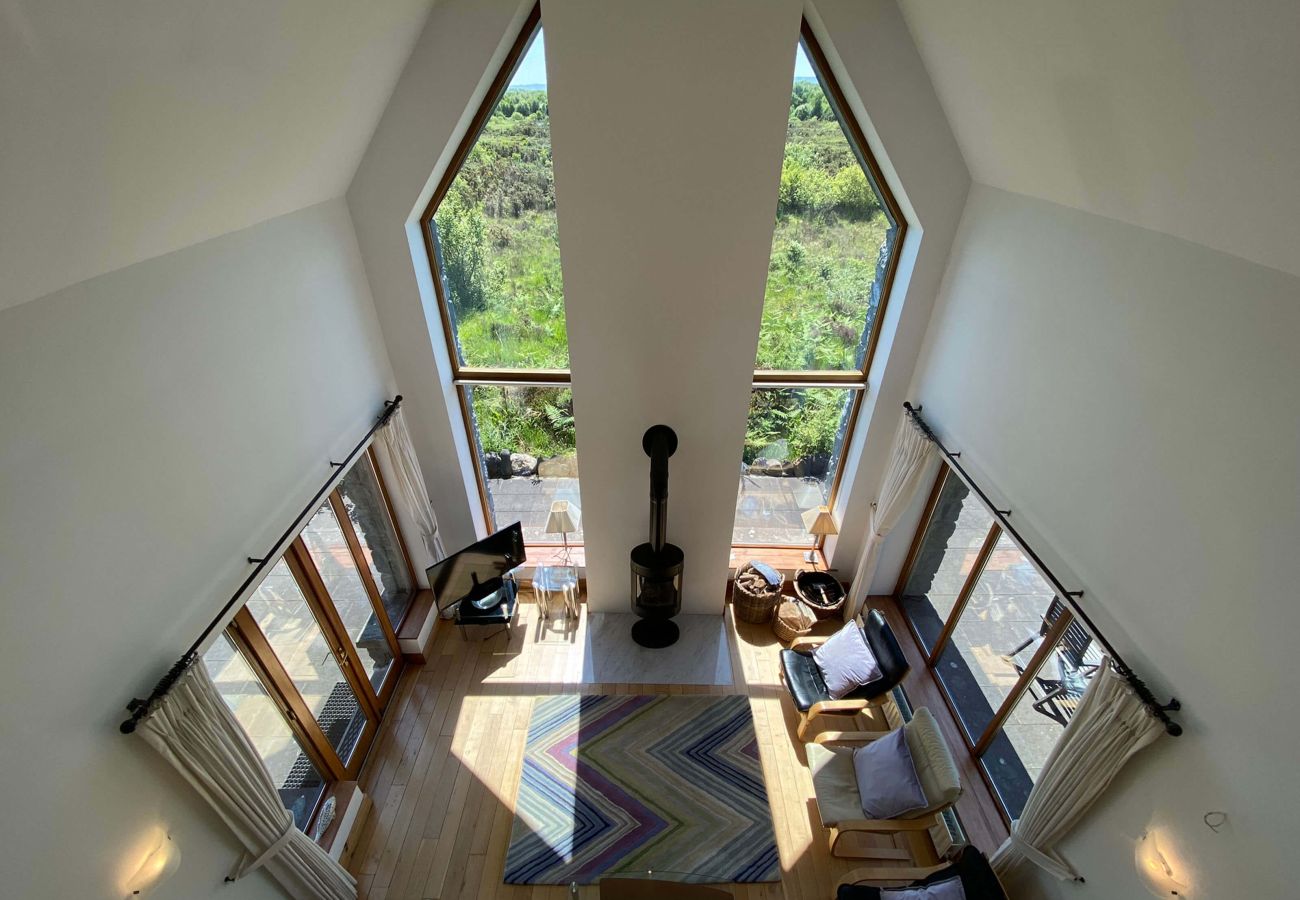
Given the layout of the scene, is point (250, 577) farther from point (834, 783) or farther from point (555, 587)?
point (834, 783)

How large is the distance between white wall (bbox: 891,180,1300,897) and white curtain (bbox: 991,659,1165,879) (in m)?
0.10

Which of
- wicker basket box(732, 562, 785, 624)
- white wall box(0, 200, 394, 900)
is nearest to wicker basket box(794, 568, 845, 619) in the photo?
wicker basket box(732, 562, 785, 624)

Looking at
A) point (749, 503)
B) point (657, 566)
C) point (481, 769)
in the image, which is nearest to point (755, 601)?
point (749, 503)

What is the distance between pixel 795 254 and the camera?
4.67m

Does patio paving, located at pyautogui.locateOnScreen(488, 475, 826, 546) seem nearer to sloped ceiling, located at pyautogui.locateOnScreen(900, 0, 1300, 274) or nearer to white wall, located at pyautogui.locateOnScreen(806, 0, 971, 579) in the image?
white wall, located at pyautogui.locateOnScreen(806, 0, 971, 579)

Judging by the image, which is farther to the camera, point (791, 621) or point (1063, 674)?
point (791, 621)

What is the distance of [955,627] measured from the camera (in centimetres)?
484

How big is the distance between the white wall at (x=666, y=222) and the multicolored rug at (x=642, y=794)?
1.51 m

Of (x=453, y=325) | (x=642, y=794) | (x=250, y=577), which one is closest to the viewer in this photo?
(x=250, y=577)

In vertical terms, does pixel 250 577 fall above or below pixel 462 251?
below

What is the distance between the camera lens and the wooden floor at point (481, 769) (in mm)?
3945

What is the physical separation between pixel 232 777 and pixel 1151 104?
478 cm

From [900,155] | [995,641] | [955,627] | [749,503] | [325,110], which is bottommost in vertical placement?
[995,641]

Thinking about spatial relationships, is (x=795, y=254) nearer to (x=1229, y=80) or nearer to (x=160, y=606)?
(x=1229, y=80)
